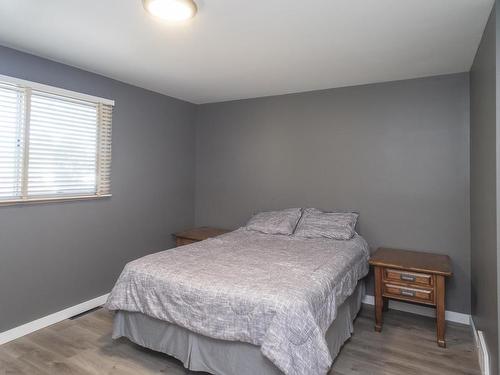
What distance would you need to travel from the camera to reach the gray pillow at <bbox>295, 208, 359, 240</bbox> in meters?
3.19

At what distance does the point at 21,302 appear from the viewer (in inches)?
105

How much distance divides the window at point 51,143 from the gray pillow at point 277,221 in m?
1.64

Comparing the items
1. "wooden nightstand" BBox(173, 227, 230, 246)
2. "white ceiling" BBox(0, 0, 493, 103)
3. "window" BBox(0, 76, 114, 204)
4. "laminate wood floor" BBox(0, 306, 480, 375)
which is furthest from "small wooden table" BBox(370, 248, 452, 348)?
"window" BBox(0, 76, 114, 204)

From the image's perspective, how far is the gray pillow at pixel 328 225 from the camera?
319 centimetres

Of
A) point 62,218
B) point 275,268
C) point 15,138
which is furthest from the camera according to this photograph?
point 62,218

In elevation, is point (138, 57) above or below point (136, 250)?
above

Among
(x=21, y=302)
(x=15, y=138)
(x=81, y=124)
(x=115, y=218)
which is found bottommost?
(x=21, y=302)

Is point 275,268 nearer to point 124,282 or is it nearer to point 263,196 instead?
point 124,282

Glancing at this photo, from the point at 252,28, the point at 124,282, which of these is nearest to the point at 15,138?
the point at 124,282

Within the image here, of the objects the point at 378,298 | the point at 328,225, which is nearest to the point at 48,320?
the point at 328,225

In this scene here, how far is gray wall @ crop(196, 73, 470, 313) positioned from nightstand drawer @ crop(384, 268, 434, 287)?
0.62 m

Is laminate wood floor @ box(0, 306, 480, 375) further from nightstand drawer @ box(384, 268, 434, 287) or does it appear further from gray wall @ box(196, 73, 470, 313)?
gray wall @ box(196, 73, 470, 313)

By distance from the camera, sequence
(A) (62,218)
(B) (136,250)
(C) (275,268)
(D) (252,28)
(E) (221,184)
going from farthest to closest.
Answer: (E) (221,184) → (B) (136,250) → (A) (62,218) → (C) (275,268) → (D) (252,28)

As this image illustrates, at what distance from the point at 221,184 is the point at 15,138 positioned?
2359mm
